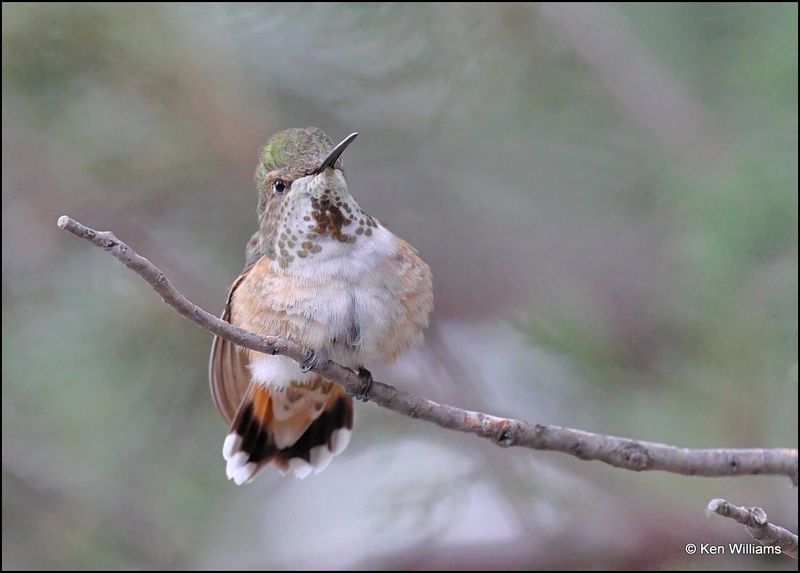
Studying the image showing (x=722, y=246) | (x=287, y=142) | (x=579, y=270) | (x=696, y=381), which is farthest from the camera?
(x=579, y=270)

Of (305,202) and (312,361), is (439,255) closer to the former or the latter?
(305,202)

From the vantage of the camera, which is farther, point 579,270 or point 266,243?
Answer: point 579,270

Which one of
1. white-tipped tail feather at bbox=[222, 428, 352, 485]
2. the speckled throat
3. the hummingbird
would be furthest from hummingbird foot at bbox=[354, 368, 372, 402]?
Answer: white-tipped tail feather at bbox=[222, 428, 352, 485]

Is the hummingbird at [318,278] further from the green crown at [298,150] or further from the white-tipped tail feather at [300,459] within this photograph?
the white-tipped tail feather at [300,459]

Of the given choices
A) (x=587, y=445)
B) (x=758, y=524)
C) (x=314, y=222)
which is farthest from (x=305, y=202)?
(x=758, y=524)

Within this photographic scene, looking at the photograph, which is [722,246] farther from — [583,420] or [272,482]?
[272,482]

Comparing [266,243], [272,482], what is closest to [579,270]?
[266,243]
